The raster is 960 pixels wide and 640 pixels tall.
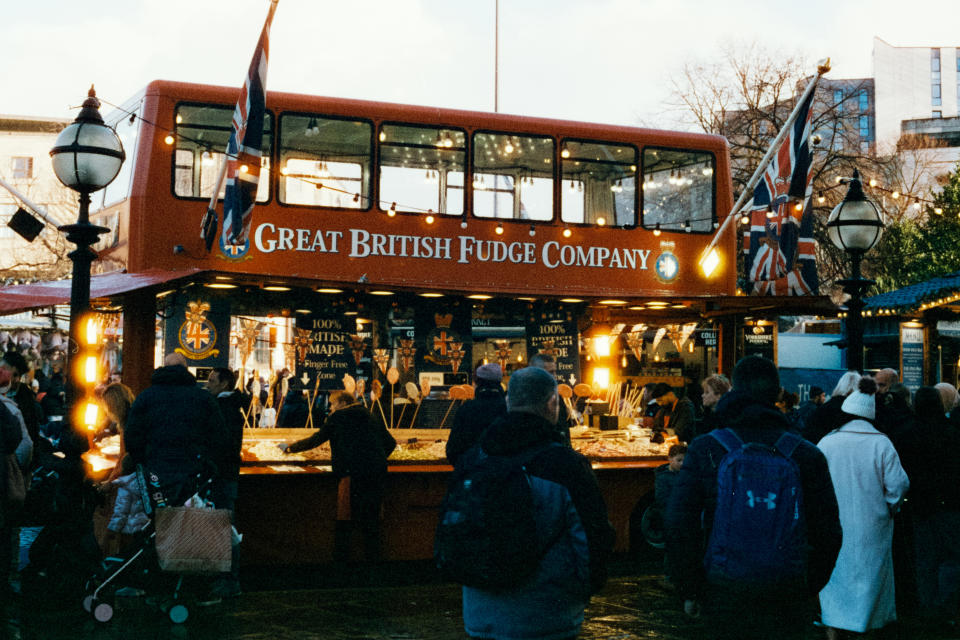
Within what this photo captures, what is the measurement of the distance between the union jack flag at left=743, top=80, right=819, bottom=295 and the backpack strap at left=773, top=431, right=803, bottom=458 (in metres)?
8.17

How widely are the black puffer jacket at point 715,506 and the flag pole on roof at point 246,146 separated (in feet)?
22.8

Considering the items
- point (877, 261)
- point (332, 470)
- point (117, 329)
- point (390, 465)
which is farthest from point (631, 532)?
point (877, 261)

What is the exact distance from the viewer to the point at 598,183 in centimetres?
1326

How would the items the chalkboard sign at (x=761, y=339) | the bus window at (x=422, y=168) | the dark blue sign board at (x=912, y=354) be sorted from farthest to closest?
the dark blue sign board at (x=912, y=354), the chalkboard sign at (x=761, y=339), the bus window at (x=422, y=168)

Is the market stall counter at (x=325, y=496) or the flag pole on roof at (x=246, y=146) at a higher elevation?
the flag pole on roof at (x=246, y=146)

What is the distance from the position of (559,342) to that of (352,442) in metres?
4.43

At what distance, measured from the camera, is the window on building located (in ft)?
150

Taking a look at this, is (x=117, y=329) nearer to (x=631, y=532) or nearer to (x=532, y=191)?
(x=532, y=191)

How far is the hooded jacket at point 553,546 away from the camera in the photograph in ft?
11.6

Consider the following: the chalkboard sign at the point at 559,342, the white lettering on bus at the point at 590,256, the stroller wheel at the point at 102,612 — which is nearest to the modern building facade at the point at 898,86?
the white lettering on bus at the point at 590,256

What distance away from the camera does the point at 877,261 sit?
35.9 metres

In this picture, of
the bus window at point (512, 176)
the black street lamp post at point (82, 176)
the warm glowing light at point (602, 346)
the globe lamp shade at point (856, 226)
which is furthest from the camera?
the warm glowing light at point (602, 346)

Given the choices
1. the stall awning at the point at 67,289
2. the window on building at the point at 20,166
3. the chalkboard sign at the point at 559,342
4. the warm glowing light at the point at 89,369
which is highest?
the window on building at the point at 20,166

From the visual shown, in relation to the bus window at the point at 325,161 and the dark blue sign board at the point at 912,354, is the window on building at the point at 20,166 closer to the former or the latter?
the bus window at the point at 325,161
